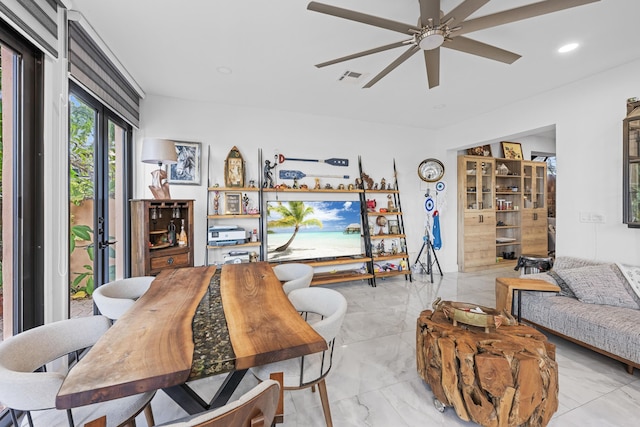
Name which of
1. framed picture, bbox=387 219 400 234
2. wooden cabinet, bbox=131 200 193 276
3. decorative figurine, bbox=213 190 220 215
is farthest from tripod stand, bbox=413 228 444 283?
wooden cabinet, bbox=131 200 193 276

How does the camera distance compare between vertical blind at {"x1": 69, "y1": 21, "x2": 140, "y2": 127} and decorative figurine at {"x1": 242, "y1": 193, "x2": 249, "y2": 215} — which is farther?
decorative figurine at {"x1": 242, "y1": 193, "x2": 249, "y2": 215}

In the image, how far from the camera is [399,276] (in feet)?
16.0

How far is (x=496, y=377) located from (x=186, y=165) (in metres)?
3.78

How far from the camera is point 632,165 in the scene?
261cm

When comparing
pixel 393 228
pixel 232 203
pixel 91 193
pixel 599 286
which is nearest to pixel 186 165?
pixel 232 203

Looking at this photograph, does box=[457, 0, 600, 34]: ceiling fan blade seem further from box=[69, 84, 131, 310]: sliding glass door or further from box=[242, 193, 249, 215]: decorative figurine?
box=[242, 193, 249, 215]: decorative figurine

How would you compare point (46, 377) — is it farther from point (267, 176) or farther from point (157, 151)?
point (267, 176)

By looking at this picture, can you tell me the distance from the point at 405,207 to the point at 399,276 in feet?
3.99

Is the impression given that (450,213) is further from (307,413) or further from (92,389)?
(92,389)

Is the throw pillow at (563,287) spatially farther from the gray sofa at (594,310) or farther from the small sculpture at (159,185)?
the small sculpture at (159,185)

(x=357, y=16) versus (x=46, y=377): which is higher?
(x=357, y=16)

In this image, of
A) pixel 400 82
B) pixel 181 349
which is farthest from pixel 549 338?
pixel 181 349

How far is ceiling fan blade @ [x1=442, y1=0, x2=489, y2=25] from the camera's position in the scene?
1439mm

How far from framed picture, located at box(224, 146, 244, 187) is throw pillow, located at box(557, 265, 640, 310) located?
381 cm
